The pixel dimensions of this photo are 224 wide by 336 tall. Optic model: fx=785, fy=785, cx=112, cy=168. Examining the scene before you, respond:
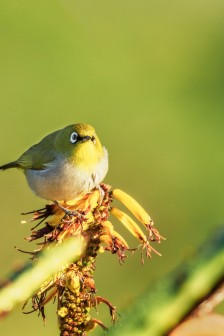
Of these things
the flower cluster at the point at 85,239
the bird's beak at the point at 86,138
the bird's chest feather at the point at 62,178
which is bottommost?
the flower cluster at the point at 85,239

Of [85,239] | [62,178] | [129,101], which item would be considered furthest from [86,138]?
[129,101]

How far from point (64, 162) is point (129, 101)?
10308 millimetres

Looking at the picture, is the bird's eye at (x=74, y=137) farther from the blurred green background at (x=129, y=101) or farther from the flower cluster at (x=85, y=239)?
the blurred green background at (x=129, y=101)

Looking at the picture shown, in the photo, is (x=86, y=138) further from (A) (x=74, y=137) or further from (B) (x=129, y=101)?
(B) (x=129, y=101)

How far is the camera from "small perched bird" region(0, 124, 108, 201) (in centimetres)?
445

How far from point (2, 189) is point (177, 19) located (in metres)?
9.53

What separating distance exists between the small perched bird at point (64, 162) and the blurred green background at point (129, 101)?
2.79 m

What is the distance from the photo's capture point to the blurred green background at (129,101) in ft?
34.2

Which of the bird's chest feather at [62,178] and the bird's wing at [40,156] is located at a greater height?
the bird's wing at [40,156]

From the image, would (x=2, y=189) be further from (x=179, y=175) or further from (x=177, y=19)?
(x=177, y=19)

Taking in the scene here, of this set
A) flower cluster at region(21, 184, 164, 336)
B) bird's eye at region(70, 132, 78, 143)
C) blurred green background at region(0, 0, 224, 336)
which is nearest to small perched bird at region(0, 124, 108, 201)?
bird's eye at region(70, 132, 78, 143)

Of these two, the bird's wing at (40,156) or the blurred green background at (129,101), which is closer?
the bird's wing at (40,156)

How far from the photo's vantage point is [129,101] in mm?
15258

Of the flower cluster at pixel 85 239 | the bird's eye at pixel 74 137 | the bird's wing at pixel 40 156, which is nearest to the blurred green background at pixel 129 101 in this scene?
the bird's wing at pixel 40 156
